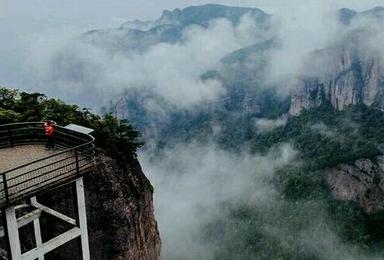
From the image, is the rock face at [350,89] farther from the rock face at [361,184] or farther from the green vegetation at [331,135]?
the rock face at [361,184]

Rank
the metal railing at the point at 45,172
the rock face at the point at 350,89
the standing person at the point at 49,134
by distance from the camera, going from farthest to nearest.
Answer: the rock face at the point at 350,89 < the standing person at the point at 49,134 < the metal railing at the point at 45,172

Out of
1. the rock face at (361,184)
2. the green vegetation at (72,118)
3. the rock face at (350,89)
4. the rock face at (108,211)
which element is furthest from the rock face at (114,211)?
the rock face at (350,89)

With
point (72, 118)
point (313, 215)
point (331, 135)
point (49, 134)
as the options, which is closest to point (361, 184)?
point (313, 215)

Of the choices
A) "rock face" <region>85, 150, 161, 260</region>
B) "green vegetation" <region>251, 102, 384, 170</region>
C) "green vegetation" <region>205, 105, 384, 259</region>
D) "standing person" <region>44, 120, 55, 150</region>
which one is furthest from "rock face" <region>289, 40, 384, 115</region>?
"standing person" <region>44, 120, 55, 150</region>

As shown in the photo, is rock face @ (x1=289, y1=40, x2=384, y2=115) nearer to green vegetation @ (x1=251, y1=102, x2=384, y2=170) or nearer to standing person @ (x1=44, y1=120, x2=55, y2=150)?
green vegetation @ (x1=251, y1=102, x2=384, y2=170)

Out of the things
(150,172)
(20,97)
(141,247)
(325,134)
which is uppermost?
(20,97)

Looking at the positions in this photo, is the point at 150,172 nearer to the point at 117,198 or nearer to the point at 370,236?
the point at 370,236

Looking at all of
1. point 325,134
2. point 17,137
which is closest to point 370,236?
point 325,134
